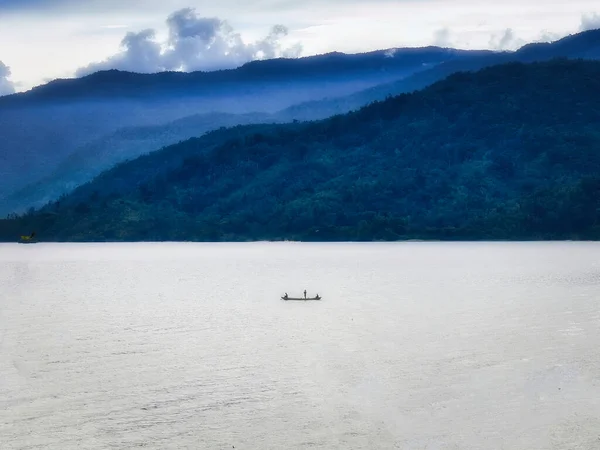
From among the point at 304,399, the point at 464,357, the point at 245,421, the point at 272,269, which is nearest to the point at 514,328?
the point at 464,357

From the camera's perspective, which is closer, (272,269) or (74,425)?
(74,425)

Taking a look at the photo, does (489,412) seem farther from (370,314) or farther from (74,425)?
(370,314)

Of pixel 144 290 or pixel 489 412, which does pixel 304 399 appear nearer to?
pixel 489 412

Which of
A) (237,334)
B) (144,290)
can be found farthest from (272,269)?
(237,334)

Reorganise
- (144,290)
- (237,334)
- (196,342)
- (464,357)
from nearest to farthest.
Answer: (464,357) → (196,342) → (237,334) → (144,290)

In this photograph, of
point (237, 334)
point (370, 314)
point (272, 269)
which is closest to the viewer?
point (237, 334)

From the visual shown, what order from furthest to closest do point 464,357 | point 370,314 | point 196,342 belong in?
point 370,314 → point 196,342 → point 464,357
